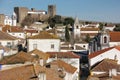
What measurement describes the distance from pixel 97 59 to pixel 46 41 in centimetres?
563

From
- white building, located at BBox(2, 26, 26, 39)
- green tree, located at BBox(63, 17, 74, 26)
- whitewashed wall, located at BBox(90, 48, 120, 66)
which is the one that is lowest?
whitewashed wall, located at BBox(90, 48, 120, 66)

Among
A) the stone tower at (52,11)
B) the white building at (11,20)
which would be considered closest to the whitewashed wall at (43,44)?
the white building at (11,20)

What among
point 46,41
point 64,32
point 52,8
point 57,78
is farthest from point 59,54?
point 52,8

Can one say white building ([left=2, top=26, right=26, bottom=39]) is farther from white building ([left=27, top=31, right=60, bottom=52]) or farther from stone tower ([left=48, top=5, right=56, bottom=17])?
stone tower ([left=48, top=5, right=56, bottom=17])

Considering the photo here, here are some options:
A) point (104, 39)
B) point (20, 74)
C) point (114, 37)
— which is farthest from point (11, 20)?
point (20, 74)

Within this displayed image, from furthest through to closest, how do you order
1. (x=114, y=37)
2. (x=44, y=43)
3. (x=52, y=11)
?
(x=52, y=11) < (x=114, y=37) < (x=44, y=43)

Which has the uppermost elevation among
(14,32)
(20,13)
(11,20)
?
(20,13)

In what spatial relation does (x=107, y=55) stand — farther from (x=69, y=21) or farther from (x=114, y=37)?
(x=69, y=21)

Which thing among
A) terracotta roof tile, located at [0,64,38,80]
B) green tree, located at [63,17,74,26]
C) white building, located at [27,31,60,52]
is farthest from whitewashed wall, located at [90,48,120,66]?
green tree, located at [63,17,74,26]

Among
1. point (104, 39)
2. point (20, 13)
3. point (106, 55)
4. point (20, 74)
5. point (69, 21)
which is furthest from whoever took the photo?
point (20, 13)

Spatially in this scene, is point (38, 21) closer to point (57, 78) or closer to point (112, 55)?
point (112, 55)

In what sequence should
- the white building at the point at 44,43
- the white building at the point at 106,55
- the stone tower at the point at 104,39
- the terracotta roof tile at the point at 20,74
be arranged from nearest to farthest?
1. the terracotta roof tile at the point at 20,74
2. the white building at the point at 106,55
3. the white building at the point at 44,43
4. the stone tower at the point at 104,39

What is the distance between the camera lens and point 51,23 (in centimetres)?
9625

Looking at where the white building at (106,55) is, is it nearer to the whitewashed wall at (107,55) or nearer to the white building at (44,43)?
the whitewashed wall at (107,55)
